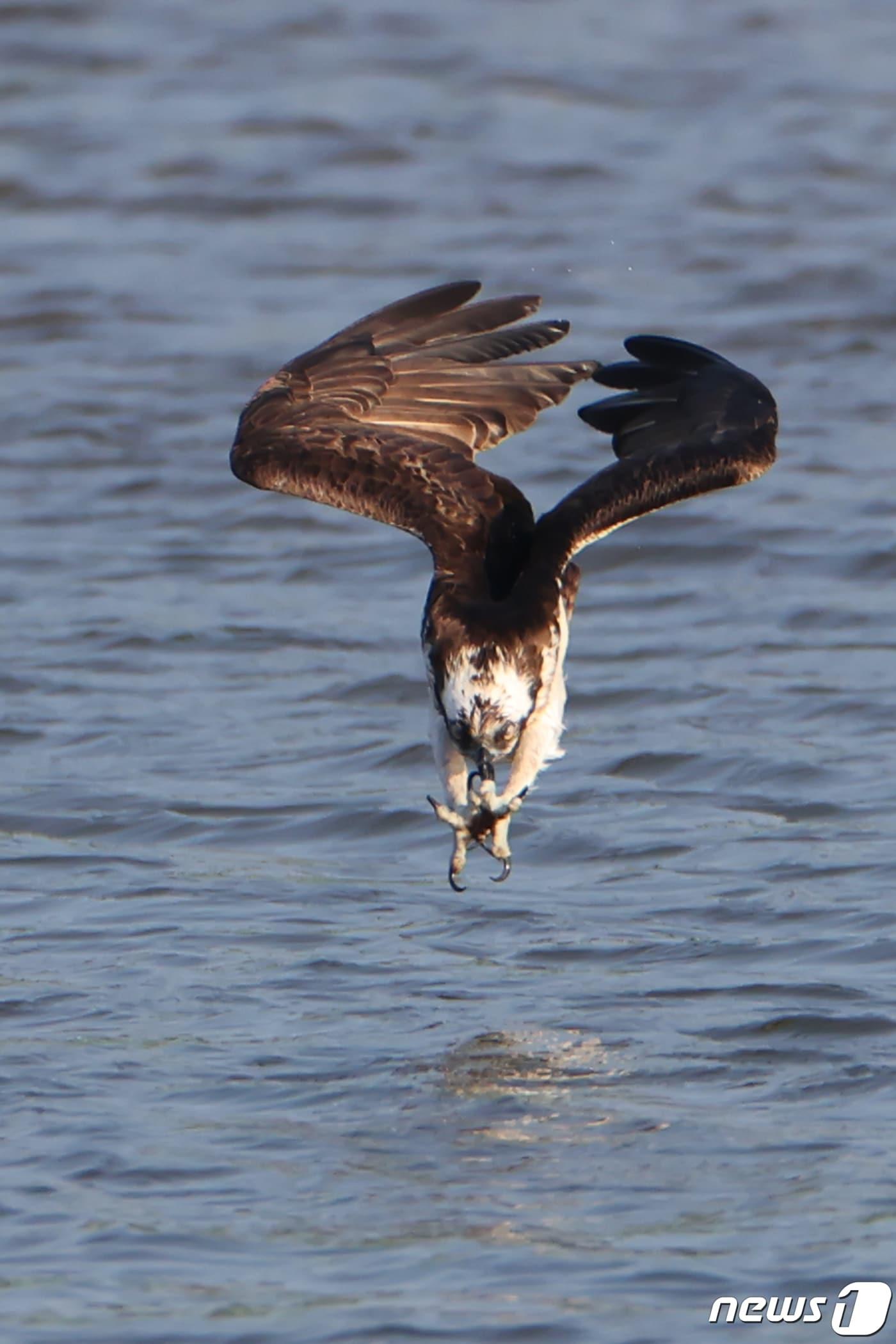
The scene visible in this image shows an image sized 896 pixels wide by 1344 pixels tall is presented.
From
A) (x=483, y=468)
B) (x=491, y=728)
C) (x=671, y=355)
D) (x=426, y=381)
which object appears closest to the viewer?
(x=491, y=728)

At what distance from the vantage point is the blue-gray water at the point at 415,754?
6645mm

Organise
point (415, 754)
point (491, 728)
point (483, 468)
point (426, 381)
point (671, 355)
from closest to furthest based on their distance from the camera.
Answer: point (491, 728)
point (483, 468)
point (671, 355)
point (426, 381)
point (415, 754)

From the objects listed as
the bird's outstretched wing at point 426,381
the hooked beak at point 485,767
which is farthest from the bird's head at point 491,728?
the bird's outstretched wing at point 426,381

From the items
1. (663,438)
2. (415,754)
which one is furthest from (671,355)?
(415,754)

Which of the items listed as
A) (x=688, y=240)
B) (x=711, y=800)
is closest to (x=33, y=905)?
(x=711, y=800)

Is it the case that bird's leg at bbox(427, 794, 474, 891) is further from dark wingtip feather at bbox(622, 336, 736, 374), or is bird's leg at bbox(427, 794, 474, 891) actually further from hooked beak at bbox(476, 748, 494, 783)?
dark wingtip feather at bbox(622, 336, 736, 374)

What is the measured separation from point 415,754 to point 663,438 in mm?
1949

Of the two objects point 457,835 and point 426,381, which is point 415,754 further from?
point 457,835

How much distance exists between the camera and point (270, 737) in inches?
426

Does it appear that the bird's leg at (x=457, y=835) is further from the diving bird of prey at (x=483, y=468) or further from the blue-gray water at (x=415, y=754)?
the blue-gray water at (x=415, y=754)

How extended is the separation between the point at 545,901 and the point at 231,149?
11838mm

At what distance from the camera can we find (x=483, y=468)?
9.41 meters

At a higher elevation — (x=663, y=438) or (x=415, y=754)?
(x=663, y=438)

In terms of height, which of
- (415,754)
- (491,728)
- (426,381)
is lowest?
(415,754)
